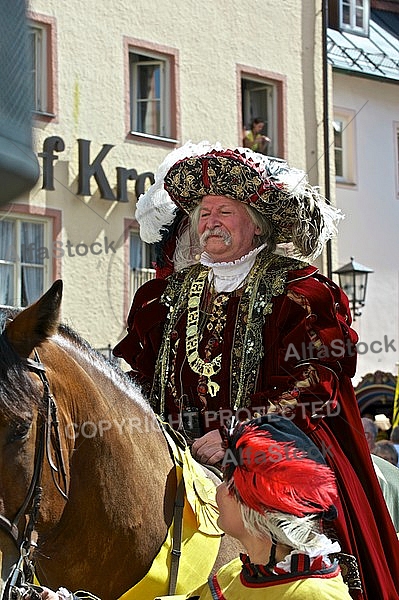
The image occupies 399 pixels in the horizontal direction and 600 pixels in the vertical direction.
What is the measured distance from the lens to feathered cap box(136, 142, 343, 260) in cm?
335

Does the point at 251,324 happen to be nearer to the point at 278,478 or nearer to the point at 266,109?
the point at 278,478

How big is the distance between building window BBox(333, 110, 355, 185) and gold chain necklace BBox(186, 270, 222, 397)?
1384cm

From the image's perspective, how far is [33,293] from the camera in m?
12.1

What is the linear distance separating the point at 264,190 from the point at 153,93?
1093 centimetres

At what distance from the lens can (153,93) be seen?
13891mm

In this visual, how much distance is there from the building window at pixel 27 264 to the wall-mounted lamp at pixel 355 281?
421 centimetres

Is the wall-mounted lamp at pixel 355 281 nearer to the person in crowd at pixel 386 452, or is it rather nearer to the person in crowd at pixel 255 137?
the person in crowd at pixel 255 137

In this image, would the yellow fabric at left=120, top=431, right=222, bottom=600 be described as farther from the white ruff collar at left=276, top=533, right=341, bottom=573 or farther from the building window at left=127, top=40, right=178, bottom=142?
the building window at left=127, top=40, right=178, bottom=142

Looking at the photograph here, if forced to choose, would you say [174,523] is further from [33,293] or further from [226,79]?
[226,79]

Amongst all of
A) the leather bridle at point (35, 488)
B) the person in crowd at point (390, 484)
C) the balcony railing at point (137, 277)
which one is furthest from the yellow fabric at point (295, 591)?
the balcony railing at point (137, 277)

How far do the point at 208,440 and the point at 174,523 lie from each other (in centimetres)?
37

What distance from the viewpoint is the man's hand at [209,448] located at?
9.52 ft

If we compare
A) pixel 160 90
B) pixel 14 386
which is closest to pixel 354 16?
pixel 160 90

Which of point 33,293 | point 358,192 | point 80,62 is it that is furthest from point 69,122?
point 358,192
